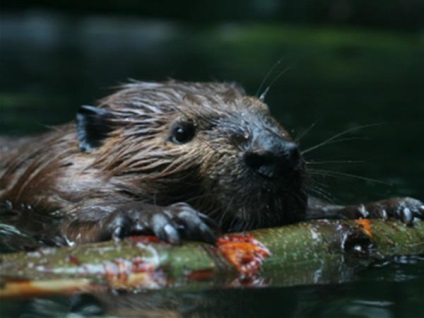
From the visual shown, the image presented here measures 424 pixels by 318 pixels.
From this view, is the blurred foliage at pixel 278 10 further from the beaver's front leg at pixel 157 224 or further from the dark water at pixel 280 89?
the beaver's front leg at pixel 157 224

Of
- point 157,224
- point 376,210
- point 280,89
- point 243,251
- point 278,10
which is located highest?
point 157,224

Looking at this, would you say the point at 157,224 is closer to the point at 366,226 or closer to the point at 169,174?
the point at 169,174

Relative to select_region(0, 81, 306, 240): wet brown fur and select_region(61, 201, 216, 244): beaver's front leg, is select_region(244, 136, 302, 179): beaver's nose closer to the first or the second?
select_region(0, 81, 306, 240): wet brown fur

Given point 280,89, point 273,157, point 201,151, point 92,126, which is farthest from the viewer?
point 280,89

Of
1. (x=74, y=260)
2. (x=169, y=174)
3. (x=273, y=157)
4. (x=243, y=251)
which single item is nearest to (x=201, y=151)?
(x=169, y=174)

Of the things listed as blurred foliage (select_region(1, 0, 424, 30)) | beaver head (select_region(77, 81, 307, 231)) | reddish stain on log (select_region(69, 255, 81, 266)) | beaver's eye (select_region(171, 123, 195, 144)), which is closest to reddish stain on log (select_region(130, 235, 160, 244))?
reddish stain on log (select_region(69, 255, 81, 266))

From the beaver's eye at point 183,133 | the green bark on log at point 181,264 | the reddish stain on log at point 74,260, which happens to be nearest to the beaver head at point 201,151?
the beaver's eye at point 183,133

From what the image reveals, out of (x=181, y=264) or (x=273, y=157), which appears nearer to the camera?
(x=181, y=264)

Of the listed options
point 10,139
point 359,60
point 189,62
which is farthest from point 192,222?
point 359,60
